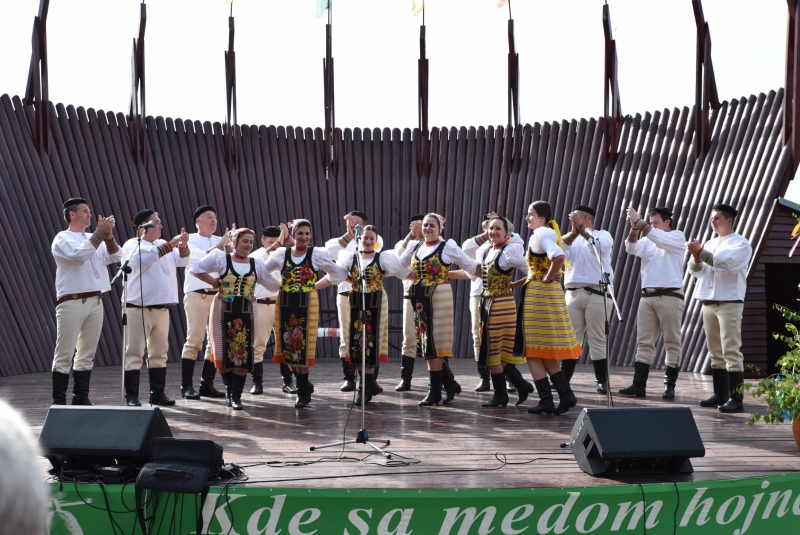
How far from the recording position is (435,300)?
633 cm

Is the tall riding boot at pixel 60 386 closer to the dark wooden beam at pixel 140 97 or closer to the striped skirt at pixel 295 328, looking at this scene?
the striped skirt at pixel 295 328

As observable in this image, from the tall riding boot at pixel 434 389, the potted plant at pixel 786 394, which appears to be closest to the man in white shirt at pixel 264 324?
the tall riding boot at pixel 434 389

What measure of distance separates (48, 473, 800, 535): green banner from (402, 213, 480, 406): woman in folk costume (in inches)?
112

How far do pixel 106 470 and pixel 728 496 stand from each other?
2.73 meters

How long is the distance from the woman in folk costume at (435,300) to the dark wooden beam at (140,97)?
5.02 metres

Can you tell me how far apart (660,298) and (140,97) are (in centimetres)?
665

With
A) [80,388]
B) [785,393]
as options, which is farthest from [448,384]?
[80,388]

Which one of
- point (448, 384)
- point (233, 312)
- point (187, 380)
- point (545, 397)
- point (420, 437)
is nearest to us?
point (420, 437)

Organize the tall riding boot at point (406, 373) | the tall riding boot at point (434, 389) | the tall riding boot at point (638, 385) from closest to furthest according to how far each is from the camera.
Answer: the tall riding boot at point (434, 389), the tall riding boot at point (638, 385), the tall riding boot at point (406, 373)

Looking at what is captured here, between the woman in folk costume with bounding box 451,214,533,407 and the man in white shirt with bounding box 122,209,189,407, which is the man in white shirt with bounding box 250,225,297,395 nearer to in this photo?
the man in white shirt with bounding box 122,209,189,407

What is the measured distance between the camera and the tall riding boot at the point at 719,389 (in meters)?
6.11

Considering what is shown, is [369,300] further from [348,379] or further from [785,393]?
[785,393]

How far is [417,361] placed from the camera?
33.9ft

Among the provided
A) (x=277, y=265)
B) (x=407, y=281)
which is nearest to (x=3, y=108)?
(x=277, y=265)
